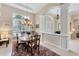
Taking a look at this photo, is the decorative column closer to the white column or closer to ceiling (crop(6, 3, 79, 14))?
the white column

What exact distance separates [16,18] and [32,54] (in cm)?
92

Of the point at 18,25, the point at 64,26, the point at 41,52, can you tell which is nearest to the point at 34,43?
the point at 41,52

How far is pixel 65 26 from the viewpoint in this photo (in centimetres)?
230

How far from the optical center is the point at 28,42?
7.77 feet

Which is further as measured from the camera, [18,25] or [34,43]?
[34,43]

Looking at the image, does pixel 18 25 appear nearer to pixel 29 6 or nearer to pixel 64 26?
pixel 29 6

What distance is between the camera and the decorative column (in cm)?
227

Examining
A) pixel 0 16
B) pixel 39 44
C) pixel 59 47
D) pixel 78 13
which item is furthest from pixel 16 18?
pixel 78 13

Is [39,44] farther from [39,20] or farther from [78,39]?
[78,39]

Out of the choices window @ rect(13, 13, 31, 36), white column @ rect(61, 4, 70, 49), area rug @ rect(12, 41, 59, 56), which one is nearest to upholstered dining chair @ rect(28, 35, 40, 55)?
area rug @ rect(12, 41, 59, 56)

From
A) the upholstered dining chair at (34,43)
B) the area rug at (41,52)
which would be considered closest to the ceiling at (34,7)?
the upholstered dining chair at (34,43)

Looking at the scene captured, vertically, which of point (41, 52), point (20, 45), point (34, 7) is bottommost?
point (41, 52)

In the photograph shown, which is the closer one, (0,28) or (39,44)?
(0,28)

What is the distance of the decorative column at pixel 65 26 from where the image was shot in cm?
227
